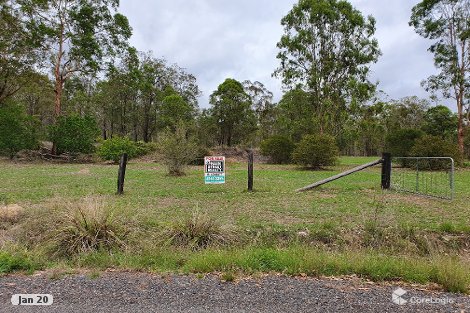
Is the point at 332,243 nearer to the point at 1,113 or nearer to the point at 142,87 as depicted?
A: the point at 1,113

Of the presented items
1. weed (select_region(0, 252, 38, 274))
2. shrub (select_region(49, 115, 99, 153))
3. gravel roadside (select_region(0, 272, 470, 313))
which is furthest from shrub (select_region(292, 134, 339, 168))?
weed (select_region(0, 252, 38, 274))

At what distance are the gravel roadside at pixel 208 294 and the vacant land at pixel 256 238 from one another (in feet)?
0.94

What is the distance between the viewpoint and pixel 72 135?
2633 cm

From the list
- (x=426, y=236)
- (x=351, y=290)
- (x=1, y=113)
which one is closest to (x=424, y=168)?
(x=426, y=236)

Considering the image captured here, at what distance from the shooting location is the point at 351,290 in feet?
11.8

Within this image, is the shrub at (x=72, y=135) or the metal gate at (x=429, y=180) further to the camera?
the shrub at (x=72, y=135)

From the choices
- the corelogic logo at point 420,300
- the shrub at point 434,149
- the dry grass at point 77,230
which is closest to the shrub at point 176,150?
the dry grass at point 77,230

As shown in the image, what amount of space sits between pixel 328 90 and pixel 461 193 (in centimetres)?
1684

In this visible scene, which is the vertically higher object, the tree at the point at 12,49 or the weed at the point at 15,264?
the tree at the point at 12,49

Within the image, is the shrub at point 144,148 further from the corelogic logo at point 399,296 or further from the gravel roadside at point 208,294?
the corelogic logo at point 399,296
